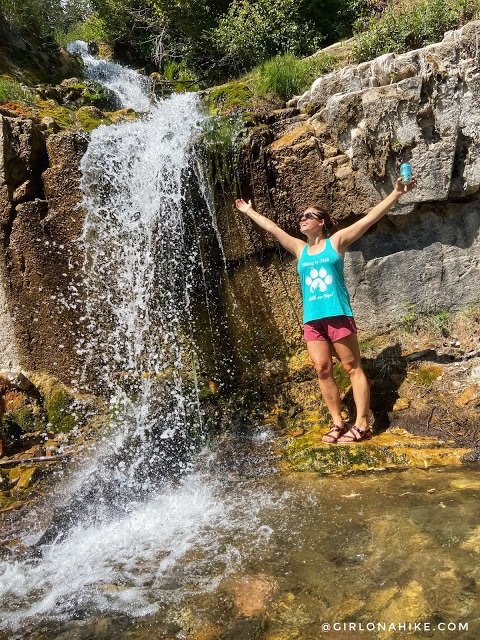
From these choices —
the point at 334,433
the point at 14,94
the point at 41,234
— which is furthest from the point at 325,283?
the point at 14,94

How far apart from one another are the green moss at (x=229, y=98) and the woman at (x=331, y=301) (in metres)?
2.81

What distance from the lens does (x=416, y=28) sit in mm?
6305

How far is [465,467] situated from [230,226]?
3.09 meters

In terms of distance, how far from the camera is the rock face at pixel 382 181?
468 centimetres

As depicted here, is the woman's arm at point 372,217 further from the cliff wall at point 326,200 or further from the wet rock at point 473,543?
the wet rock at point 473,543

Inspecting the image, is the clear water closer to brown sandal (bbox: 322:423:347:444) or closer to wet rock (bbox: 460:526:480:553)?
wet rock (bbox: 460:526:480:553)

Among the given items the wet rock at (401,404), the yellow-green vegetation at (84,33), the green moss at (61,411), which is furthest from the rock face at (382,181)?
the yellow-green vegetation at (84,33)

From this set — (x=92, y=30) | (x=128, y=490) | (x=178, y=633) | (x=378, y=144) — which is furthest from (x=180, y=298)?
(x=92, y=30)

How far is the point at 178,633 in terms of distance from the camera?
2.19 m

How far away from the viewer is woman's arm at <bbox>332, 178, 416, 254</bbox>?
12.1ft

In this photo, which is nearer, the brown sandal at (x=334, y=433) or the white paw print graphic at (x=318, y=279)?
the white paw print graphic at (x=318, y=279)

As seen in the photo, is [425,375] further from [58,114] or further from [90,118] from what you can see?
[58,114]

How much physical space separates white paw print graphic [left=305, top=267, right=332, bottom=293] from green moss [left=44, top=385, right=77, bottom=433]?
3.06 meters

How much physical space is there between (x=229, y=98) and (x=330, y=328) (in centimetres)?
397
